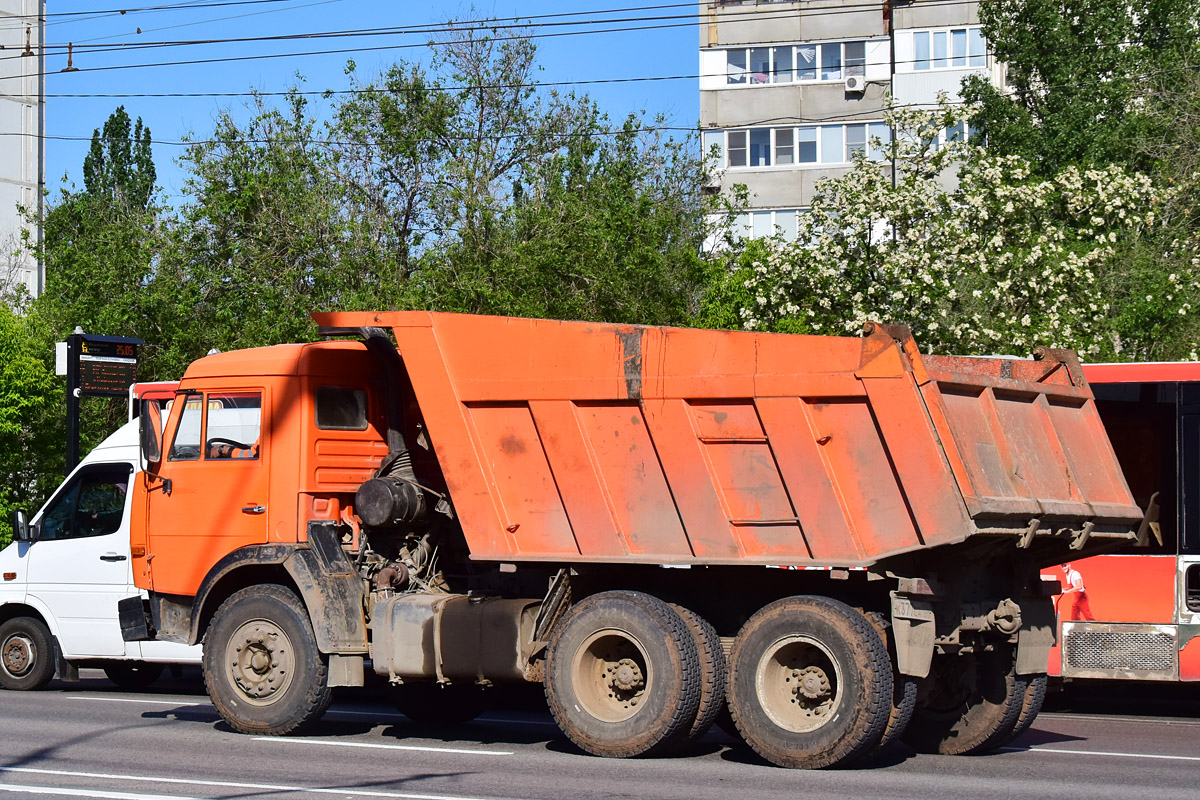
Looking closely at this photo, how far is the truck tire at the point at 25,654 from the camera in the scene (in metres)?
14.5

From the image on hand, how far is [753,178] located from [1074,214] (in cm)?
2108

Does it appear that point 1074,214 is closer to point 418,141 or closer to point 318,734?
point 418,141

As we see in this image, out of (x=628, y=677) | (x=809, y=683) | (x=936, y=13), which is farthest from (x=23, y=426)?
(x=936, y=13)

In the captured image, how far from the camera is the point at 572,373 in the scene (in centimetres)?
995

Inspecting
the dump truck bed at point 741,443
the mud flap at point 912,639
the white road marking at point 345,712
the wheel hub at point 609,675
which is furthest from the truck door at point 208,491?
the mud flap at point 912,639

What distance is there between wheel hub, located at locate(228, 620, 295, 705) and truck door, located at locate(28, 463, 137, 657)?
363 centimetres

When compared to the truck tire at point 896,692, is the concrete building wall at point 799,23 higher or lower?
higher

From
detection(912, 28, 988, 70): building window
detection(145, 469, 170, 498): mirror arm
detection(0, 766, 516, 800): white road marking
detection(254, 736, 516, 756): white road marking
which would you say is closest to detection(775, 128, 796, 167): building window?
detection(912, 28, 988, 70): building window

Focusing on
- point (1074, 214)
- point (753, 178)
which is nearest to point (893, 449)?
point (1074, 214)

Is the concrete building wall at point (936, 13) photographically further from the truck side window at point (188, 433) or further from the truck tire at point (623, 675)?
the truck tire at point (623, 675)

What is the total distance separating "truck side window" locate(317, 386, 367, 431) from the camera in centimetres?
1115

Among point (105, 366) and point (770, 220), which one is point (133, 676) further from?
point (770, 220)

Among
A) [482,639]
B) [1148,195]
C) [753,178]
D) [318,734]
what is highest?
[753,178]

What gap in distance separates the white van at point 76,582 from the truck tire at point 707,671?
634cm
